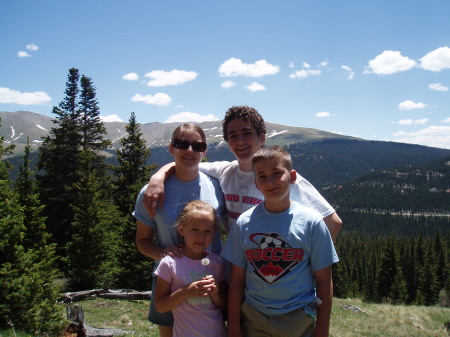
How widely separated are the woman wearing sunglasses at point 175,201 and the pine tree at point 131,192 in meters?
18.6

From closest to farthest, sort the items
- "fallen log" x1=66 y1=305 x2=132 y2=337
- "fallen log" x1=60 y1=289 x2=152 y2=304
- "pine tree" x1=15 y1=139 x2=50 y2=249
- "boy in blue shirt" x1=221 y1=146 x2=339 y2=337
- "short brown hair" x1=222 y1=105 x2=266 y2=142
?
1. "boy in blue shirt" x1=221 y1=146 x2=339 y2=337
2. "short brown hair" x1=222 y1=105 x2=266 y2=142
3. "fallen log" x1=66 y1=305 x2=132 y2=337
4. "pine tree" x1=15 y1=139 x2=50 y2=249
5. "fallen log" x1=60 y1=289 x2=152 y2=304

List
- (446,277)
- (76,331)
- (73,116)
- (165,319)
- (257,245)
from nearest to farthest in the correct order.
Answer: (257,245) → (165,319) → (76,331) → (73,116) → (446,277)

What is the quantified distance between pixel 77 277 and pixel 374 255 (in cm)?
7863

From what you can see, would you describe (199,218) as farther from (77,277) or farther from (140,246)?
(77,277)

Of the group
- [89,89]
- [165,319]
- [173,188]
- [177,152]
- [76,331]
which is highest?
[89,89]

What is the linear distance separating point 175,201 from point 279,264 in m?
1.27

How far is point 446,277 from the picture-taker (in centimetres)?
6675

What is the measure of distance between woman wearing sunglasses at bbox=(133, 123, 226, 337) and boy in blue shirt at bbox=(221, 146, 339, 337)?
23.1 inches

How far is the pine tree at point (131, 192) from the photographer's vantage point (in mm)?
21719

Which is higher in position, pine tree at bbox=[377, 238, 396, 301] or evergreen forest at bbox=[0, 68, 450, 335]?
evergreen forest at bbox=[0, 68, 450, 335]

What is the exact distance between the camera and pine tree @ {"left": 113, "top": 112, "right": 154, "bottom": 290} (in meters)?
21.7

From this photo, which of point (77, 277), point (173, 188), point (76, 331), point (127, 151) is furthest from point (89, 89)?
point (173, 188)

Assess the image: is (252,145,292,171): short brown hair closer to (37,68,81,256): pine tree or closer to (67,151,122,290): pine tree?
(67,151,122,290): pine tree

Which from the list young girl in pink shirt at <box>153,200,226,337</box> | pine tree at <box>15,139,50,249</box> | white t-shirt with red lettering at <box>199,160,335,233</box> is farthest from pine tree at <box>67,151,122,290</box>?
young girl in pink shirt at <box>153,200,226,337</box>
